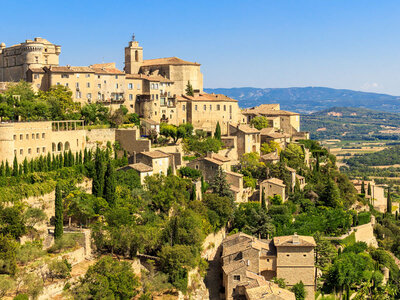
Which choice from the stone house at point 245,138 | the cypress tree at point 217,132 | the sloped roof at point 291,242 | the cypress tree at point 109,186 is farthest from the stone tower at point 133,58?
the sloped roof at point 291,242

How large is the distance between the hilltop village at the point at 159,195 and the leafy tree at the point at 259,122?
18 cm

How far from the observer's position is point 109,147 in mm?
51938

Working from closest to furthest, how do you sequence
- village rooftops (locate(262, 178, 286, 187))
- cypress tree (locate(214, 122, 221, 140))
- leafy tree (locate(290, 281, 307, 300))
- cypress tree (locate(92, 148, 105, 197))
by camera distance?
1. leafy tree (locate(290, 281, 307, 300))
2. cypress tree (locate(92, 148, 105, 197))
3. village rooftops (locate(262, 178, 286, 187))
4. cypress tree (locate(214, 122, 221, 140))

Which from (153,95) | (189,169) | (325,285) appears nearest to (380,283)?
(325,285)

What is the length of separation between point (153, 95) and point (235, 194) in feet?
57.1

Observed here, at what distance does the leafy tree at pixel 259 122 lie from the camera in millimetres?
70938

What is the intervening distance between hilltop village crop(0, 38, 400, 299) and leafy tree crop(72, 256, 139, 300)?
133 mm

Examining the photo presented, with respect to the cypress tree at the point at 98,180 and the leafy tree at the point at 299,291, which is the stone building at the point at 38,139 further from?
the leafy tree at the point at 299,291

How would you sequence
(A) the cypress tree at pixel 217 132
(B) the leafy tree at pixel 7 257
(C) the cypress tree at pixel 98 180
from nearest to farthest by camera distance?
1. (B) the leafy tree at pixel 7 257
2. (C) the cypress tree at pixel 98 180
3. (A) the cypress tree at pixel 217 132

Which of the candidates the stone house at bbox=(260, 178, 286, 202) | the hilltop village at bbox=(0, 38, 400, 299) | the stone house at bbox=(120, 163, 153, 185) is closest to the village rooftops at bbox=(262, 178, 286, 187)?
the stone house at bbox=(260, 178, 286, 202)

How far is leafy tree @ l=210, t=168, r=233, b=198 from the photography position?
51.2m

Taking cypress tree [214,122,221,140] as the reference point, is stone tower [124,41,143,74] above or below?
above

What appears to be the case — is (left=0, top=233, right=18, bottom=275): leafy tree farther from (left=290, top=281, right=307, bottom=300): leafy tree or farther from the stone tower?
the stone tower

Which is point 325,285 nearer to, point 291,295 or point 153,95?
point 291,295
